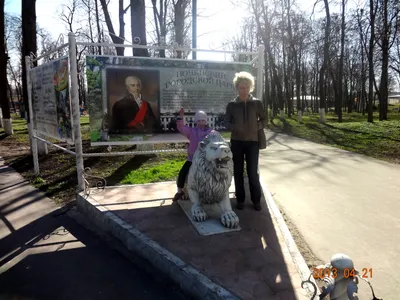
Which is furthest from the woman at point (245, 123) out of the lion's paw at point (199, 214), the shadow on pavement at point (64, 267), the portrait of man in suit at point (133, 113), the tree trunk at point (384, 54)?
the tree trunk at point (384, 54)

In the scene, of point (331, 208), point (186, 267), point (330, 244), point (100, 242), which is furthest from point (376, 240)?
point (100, 242)

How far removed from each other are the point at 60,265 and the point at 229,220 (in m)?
1.93

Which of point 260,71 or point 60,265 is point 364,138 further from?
point 60,265

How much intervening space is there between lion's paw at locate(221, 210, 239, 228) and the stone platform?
0.10m

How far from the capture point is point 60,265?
350 centimetres

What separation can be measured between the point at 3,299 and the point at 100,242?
51.7 inches

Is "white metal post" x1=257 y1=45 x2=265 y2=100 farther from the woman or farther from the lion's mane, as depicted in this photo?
the lion's mane

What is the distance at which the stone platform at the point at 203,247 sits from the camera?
282 centimetres

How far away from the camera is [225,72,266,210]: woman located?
4410mm

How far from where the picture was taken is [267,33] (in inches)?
907

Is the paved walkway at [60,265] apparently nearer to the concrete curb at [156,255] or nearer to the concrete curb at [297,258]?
the concrete curb at [156,255]

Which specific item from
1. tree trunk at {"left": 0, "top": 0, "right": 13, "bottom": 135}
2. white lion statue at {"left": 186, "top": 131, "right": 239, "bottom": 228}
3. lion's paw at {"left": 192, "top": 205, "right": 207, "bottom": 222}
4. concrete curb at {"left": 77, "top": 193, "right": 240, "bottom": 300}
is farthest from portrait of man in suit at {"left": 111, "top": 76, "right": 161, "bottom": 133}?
tree trunk at {"left": 0, "top": 0, "right": 13, "bottom": 135}

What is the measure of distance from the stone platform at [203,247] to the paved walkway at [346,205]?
61cm

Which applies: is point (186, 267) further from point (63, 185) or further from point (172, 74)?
point (63, 185)
